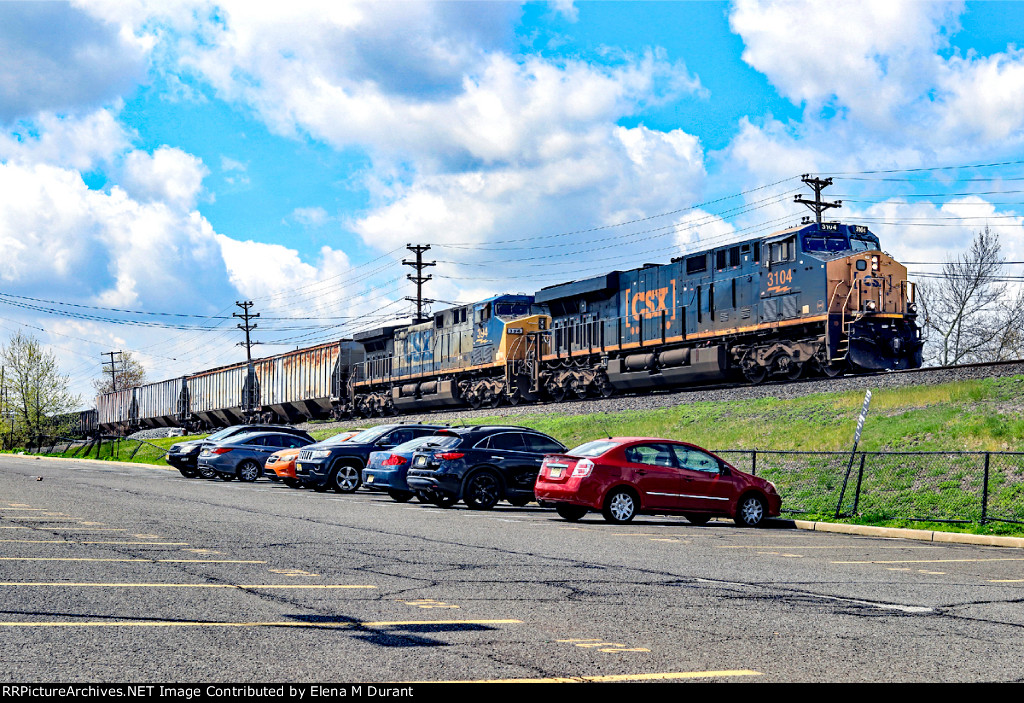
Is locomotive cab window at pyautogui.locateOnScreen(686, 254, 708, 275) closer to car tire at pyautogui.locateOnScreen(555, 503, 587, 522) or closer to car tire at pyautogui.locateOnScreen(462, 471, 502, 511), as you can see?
car tire at pyautogui.locateOnScreen(462, 471, 502, 511)

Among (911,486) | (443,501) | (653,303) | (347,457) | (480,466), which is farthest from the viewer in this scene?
(653,303)

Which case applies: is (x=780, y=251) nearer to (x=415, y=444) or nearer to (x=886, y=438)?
(x=886, y=438)

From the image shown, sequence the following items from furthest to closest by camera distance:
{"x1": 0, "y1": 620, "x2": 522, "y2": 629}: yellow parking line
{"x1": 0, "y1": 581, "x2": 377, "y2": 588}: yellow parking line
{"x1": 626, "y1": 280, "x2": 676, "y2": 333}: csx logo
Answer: {"x1": 626, "y1": 280, "x2": 676, "y2": 333}: csx logo < {"x1": 0, "y1": 581, "x2": 377, "y2": 588}: yellow parking line < {"x1": 0, "y1": 620, "x2": 522, "y2": 629}: yellow parking line

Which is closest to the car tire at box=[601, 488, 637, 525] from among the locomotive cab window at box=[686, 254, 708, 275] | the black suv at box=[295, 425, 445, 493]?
the black suv at box=[295, 425, 445, 493]

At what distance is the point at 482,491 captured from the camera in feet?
62.3

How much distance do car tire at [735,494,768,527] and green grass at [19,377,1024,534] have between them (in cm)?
155

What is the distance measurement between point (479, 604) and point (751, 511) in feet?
33.0

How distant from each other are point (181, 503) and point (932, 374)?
56.0 ft

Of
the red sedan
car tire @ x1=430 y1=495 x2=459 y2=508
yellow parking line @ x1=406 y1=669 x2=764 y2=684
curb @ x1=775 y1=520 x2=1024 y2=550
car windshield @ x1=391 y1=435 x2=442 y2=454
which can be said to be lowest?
curb @ x1=775 y1=520 x2=1024 y2=550

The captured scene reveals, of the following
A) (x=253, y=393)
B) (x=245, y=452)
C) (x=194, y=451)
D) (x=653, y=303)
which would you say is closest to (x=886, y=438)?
(x=653, y=303)

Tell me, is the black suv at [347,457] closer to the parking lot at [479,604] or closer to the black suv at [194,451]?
the black suv at [194,451]

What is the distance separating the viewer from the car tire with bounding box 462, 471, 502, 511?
18.8 m

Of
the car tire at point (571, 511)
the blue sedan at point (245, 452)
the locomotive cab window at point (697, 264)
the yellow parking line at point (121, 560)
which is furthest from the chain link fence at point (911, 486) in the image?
the blue sedan at point (245, 452)

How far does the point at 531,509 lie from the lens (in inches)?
786
